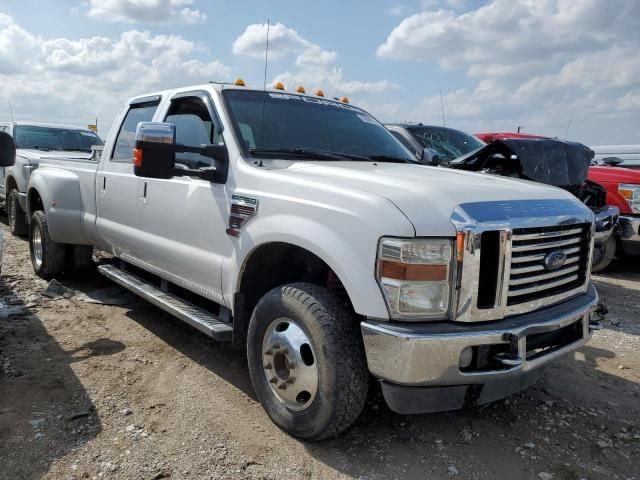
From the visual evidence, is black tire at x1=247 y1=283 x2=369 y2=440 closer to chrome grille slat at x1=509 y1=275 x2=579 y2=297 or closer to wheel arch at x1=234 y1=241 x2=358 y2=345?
wheel arch at x1=234 y1=241 x2=358 y2=345

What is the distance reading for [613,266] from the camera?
8008 millimetres

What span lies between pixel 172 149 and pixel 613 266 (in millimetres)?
7206

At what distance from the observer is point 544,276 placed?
277 centimetres

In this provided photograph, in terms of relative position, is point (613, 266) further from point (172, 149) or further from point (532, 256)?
point (172, 149)

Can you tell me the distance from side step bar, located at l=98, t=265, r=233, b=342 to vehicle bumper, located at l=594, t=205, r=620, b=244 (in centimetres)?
430

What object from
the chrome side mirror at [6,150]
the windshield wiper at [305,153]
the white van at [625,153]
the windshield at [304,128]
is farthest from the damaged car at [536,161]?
the white van at [625,153]

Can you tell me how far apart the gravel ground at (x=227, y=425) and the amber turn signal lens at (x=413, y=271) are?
1013mm

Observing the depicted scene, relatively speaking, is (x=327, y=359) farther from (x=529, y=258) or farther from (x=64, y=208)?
(x=64, y=208)

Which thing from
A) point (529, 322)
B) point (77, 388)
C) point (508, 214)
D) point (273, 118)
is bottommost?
point (77, 388)

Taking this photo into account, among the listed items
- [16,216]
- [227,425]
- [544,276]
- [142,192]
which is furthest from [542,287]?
[16,216]

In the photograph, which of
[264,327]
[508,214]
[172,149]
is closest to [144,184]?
[172,149]

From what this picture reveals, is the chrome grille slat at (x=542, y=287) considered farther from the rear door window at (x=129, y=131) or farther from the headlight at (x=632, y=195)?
the headlight at (x=632, y=195)

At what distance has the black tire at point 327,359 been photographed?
8.48 feet

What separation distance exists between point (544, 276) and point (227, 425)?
1905 millimetres
